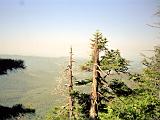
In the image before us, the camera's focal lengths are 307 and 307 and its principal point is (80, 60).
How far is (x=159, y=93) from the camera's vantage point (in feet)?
69.4

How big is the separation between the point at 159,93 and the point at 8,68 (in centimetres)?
1575

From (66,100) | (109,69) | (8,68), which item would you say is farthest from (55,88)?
(8,68)

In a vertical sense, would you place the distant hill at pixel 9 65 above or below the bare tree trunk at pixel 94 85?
above

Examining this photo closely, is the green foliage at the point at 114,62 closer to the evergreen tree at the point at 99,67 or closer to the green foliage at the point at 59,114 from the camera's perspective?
the evergreen tree at the point at 99,67

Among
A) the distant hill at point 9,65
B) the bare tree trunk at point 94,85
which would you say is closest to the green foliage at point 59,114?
the bare tree trunk at point 94,85

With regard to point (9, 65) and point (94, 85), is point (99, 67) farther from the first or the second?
point (9, 65)

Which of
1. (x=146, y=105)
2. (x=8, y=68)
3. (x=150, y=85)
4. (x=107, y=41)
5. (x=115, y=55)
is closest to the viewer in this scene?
(x=8, y=68)

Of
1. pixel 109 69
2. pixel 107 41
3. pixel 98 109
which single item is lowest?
pixel 98 109

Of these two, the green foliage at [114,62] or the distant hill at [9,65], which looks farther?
the green foliage at [114,62]

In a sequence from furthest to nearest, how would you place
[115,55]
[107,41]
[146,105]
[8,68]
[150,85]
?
[150,85], [115,55], [107,41], [146,105], [8,68]

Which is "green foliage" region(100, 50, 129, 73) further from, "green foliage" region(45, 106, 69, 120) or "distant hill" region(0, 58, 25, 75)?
"distant hill" region(0, 58, 25, 75)

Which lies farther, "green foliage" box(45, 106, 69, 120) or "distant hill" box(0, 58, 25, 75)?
"green foliage" box(45, 106, 69, 120)

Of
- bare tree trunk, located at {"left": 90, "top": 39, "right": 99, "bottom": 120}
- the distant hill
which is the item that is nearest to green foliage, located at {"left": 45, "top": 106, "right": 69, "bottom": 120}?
bare tree trunk, located at {"left": 90, "top": 39, "right": 99, "bottom": 120}

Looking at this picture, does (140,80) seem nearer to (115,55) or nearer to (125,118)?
(115,55)
